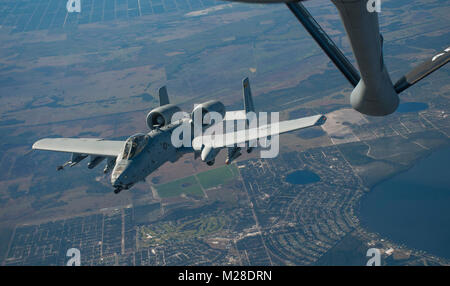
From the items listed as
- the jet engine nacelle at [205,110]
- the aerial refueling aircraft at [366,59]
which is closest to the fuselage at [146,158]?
the jet engine nacelle at [205,110]

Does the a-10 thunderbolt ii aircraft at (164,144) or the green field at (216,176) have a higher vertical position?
the a-10 thunderbolt ii aircraft at (164,144)

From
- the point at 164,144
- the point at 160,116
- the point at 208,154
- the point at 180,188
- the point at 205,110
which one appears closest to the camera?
the point at 208,154

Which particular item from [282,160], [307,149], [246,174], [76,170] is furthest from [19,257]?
[307,149]

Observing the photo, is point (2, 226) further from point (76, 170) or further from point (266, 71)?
point (266, 71)

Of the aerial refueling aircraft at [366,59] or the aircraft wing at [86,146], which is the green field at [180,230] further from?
the aerial refueling aircraft at [366,59]

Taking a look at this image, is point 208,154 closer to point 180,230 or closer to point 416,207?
point 180,230

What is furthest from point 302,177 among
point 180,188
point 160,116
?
point 160,116

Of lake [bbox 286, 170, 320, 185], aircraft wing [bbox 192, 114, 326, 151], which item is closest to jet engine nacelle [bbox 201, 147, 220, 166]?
aircraft wing [bbox 192, 114, 326, 151]
